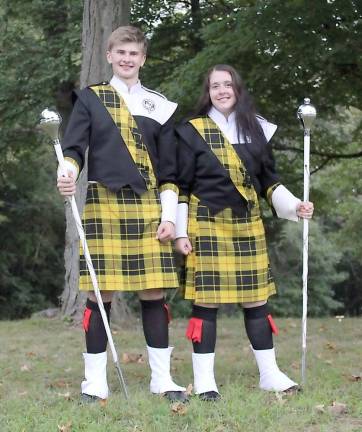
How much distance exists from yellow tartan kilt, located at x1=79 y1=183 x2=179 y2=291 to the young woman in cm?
23

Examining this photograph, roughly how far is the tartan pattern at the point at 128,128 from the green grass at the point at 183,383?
125 centimetres

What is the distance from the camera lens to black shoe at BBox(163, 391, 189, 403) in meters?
4.01

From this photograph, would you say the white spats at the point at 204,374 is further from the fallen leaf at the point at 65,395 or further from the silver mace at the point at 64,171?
the fallen leaf at the point at 65,395

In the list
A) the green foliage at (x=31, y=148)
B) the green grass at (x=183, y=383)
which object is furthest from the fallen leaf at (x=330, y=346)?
the green foliage at (x=31, y=148)

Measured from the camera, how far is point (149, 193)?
4156 mm

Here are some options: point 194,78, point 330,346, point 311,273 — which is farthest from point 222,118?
point 311,273

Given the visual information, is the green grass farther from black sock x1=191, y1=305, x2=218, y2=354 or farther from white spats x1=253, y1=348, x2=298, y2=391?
black sock x1=191, y1=305, x2=218, y2=354

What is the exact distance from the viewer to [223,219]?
4.25 meters

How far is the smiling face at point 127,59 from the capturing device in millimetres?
4117

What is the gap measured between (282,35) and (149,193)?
14.6ft

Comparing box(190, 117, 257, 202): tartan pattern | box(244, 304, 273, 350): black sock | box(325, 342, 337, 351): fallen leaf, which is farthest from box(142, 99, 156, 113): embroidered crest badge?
box(325, 342, 337, 351): fallen leaf

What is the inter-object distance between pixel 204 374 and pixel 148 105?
155 cm

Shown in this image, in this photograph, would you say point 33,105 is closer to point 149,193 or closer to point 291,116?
point 291,116

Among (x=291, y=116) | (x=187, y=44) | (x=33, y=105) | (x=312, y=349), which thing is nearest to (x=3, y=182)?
(x=33, y=105)
